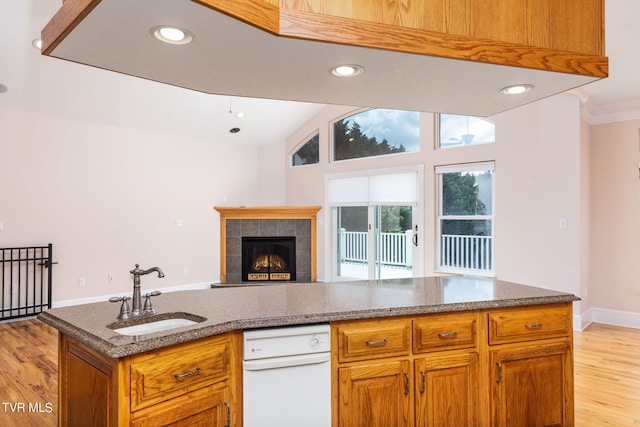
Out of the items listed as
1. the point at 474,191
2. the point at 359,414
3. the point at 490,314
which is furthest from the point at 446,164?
the point at 359,414

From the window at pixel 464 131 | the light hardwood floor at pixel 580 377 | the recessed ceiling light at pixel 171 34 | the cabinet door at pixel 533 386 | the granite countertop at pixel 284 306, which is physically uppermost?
the window at pixel 464 131

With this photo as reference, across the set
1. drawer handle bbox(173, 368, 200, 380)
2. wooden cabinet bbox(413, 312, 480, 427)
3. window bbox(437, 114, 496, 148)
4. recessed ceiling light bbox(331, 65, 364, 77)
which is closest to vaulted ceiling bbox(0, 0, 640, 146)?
window bbox(437, 114, 496, 148)

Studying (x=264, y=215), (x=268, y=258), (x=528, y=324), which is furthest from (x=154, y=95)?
(x=528, y=324)

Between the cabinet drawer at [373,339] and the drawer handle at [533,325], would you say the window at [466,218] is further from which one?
the cabinet drawer at [373,339]

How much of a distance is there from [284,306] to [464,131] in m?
4.31

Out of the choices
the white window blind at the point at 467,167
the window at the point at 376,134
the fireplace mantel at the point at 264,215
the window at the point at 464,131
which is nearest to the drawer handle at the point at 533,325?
the white window blind at the point at 467,167

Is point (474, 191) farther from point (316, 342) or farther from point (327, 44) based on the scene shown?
point (327, 44)

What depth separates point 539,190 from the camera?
485 centimetres

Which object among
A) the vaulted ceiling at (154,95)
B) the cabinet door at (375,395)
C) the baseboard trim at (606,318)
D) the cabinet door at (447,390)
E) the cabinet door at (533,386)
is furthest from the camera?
the baseboard trim at (606,318)

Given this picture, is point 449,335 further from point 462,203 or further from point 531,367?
point 462,203

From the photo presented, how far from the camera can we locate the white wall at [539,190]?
4.65m

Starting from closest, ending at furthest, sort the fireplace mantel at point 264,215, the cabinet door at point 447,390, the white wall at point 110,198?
the cabinet door at point 447,390
the white wall at point 110,198
the fireplace mantel at point 264,215

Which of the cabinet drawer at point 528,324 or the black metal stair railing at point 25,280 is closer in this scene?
the cabinet drawer at point 528,324

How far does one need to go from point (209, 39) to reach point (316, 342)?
129 centimetres
